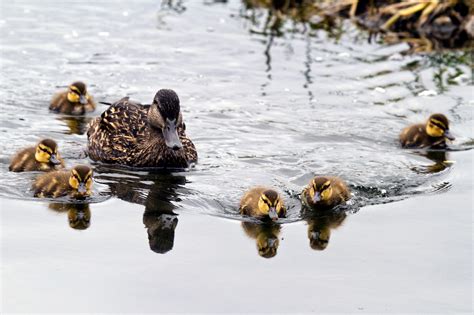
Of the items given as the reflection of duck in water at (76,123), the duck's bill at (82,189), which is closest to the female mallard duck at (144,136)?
the reflection of duck in water at (76,123)

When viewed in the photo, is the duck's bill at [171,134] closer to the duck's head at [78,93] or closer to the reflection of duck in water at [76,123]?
the reflection of duck in water at [76,123]

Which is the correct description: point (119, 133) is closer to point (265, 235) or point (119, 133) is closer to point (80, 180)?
point (80, 180)

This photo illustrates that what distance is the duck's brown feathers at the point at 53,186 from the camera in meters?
7.13

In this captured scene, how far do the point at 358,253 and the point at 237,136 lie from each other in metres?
2.79

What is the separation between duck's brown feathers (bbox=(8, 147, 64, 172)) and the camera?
768 cm

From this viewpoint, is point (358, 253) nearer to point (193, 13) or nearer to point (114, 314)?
point (114, 314)

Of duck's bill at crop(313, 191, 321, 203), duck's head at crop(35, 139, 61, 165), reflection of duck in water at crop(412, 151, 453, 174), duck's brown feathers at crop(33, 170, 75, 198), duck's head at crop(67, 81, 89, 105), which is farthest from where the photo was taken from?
duck's head at crop(67, 81, 89, 105)

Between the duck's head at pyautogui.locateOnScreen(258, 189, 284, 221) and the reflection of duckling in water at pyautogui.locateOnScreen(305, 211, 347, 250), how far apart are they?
24cm

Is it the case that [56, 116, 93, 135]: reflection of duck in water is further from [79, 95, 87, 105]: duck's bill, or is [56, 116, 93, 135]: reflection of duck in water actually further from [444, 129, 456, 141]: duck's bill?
[444, 129, 456, 141]: duck's bill

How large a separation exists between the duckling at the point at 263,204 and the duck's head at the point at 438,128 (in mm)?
2235

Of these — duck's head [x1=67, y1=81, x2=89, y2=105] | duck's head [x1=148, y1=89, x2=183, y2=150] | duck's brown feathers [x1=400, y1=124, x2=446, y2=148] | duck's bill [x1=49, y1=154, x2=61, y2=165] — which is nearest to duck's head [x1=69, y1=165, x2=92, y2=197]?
duck's bill [x1=49, y1=154, x2=61, y2=165]

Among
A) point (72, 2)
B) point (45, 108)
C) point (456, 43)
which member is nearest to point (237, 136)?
point (45, 108)

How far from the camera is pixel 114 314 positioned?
529 centimetres

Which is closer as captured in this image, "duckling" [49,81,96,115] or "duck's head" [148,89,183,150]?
"duck's head" [148,89,183,150]
